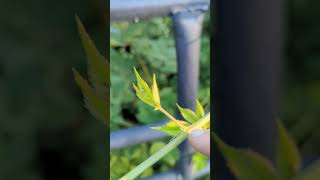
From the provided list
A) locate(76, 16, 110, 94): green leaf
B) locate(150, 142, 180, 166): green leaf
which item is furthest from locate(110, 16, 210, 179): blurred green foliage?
locate(76, 16, 110, 94): green leaf

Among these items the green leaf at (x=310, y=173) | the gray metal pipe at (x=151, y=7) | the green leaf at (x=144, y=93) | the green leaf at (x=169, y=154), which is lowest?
the green leaf at (x=169, y=154)

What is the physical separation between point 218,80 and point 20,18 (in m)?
0.10

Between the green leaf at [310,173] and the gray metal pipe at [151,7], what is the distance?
528 mm

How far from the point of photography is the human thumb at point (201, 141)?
38 cm

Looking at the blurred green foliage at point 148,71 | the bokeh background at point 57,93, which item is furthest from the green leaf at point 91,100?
the blurred green foliage at point 148,71

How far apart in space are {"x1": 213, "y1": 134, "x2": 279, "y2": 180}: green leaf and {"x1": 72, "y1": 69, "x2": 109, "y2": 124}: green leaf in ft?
0.19

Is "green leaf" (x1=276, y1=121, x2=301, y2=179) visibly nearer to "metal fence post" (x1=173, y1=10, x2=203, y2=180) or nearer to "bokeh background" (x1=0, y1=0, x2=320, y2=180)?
"bokeh background" (x1=0, y1=0, x2=320, y2=180)

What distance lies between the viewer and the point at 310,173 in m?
0.29

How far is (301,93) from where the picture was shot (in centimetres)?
30

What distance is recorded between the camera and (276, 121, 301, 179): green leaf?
0.96 feet

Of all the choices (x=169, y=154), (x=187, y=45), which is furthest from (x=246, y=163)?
(x=169, y=154)

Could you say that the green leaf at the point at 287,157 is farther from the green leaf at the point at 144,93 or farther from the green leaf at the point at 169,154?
the green leaf at the point at 169,154

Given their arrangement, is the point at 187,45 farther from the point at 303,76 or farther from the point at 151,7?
the point at 303,76

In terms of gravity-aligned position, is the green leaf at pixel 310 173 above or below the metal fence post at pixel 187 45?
below
